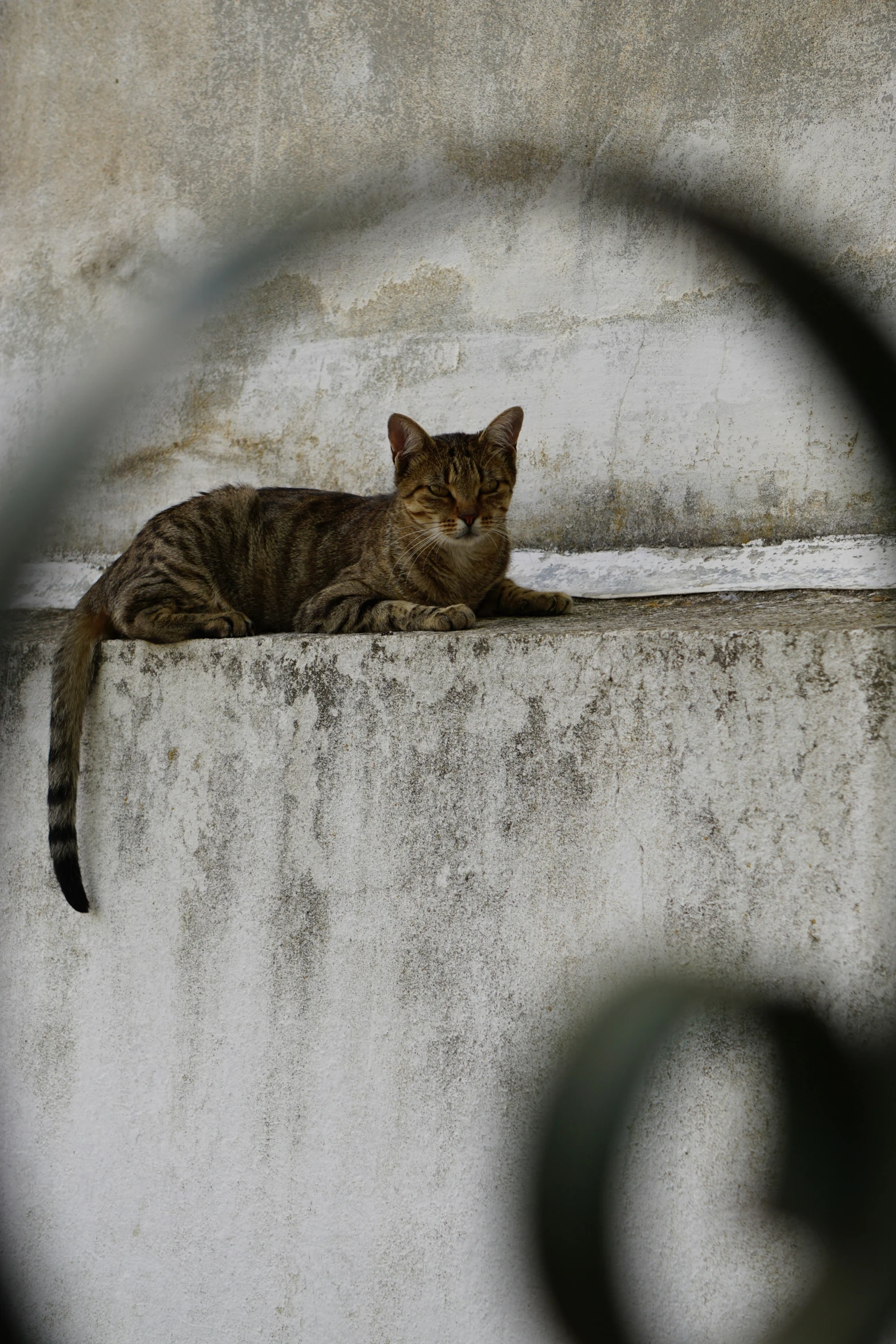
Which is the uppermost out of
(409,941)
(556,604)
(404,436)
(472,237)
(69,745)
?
(472,237)

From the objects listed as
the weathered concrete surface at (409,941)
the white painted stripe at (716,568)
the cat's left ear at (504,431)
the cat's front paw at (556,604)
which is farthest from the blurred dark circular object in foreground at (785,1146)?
the cat's left ear at (504,431)

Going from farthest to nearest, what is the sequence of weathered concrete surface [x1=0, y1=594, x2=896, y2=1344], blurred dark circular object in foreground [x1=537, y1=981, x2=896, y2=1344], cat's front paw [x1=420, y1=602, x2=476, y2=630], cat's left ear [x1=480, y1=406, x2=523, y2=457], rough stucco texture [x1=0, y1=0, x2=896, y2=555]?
rough stucco texture [x1=0, y1=0, x2=896, y2=555] < cat's left ear [x1=480, y1=406, x2=523, y2=457] < cat's front paw [x1=420, y1=602, x2=476, y2=630] < weathered concrete surface [x1=0, y1=594, x2=896, y2=1344] < blurred dark circular object in foreground [x1=537, y1=981, x2=896, y2=1344]

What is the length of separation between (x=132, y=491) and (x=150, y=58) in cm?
216

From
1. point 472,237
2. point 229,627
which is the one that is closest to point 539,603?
point 229,627

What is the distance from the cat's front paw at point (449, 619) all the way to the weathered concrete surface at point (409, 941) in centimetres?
12

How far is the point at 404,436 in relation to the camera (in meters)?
4.00

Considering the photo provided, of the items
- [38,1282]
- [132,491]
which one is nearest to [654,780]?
[38,1282]

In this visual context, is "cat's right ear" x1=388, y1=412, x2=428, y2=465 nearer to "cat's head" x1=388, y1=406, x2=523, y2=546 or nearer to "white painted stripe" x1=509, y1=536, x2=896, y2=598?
"cat's head" x1=388, y1=406, x2=523, y2=546

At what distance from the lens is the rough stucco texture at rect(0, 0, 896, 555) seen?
14.5 feet

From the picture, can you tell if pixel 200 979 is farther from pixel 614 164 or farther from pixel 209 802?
pixel 614 164

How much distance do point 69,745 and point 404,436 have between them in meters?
1.65

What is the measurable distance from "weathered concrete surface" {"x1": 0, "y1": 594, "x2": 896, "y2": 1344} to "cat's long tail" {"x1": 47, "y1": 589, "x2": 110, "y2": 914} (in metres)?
0.10

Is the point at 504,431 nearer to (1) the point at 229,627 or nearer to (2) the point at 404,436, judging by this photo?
(2) the point at 404,436

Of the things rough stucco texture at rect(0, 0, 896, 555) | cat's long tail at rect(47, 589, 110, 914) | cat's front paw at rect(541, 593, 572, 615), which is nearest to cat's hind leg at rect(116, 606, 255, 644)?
cat's long tail at rect(47, 589, 110, 914)
